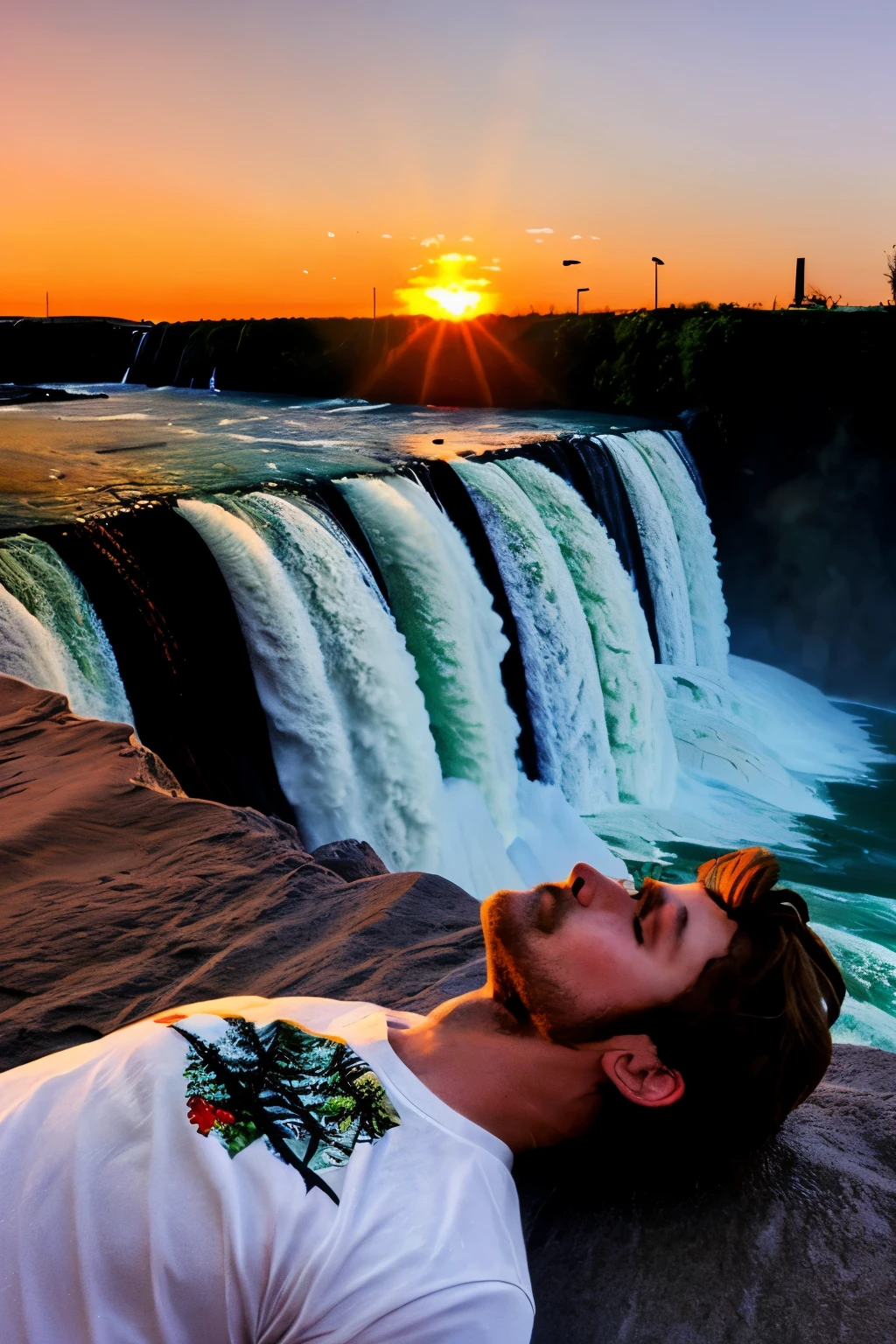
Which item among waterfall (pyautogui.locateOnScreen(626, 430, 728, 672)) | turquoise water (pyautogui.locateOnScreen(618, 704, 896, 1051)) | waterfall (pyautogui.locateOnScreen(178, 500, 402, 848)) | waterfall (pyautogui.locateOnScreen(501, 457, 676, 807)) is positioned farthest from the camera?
waterfall (pyautogui.locateOnScreen(626, 430, 728, 672))

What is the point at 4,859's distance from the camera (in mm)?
3324

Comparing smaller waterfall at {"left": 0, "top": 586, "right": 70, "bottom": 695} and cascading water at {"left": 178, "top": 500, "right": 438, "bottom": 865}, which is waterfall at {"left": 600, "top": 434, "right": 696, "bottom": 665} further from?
smaller waterfall at {"left": 0, "top": 586, "right": 70, "bottom": 695}

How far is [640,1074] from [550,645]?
9308mm

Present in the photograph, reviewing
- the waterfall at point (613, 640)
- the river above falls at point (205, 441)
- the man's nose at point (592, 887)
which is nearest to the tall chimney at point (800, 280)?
the river above falls at point (205, 441)

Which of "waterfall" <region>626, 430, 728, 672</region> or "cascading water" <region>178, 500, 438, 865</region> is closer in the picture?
"cascading water" <region>178, 500, 438, 865</region>

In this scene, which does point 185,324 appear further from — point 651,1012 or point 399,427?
point 651,1012

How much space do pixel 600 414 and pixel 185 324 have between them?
14758mm

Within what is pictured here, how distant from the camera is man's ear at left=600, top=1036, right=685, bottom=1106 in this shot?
5.48 ft

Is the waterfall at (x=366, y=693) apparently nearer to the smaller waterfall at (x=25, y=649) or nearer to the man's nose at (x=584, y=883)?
the smaller waterfall at (x=25, y=649)

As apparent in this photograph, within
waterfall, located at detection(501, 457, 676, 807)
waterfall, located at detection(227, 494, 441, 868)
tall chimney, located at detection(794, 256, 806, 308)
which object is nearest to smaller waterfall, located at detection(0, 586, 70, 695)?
waterfall, located at detection(227, 494, 441, 868)

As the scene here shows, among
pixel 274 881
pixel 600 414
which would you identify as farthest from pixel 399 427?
pixel 274 881

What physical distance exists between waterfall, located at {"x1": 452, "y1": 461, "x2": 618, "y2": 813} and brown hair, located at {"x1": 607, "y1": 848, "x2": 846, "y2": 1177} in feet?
28.9

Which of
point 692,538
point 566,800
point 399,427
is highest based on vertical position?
point 399,427

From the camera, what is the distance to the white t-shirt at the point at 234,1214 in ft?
4.18
